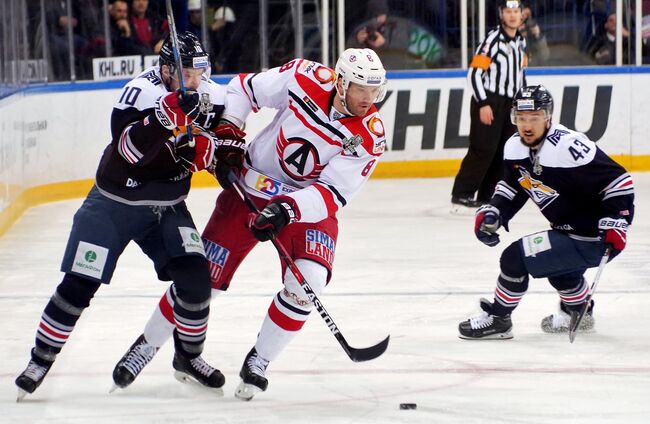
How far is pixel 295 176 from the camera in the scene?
13.1 feet

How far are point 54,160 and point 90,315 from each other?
3.24 m

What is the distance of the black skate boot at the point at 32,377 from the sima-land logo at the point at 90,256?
34 cm

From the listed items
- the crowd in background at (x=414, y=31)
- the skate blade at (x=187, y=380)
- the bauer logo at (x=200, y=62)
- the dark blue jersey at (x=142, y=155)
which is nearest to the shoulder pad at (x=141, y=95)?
the dark blue jersey at (x=142, y=155)

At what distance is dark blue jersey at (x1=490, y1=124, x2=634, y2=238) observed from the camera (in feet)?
14.6

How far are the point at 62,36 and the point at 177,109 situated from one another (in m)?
5.34

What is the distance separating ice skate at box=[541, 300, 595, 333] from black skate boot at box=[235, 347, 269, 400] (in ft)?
4.39

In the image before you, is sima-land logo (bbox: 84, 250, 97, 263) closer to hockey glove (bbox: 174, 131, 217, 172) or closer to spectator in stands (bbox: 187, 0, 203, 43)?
hockey glove (bbox: 174, 131, 217, 172)

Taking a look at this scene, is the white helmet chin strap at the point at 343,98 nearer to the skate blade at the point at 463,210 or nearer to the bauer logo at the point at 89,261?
the bauer logo at the point at 89,261

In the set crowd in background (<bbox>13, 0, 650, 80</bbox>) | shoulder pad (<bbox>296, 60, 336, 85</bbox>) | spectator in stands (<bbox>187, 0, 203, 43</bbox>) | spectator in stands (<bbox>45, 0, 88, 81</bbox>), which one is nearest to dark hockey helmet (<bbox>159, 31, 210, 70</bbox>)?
shoulder pad (<bbox>296, 60, 336, 85</bbox>)

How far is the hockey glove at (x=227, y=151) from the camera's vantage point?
395cm

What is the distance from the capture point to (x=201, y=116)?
3.96 meters

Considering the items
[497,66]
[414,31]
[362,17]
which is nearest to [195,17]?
[362,17]

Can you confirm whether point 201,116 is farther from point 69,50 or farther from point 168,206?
point 69,50

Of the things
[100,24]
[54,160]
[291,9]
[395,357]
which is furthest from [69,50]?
[395,357]
